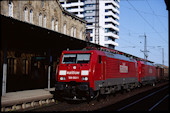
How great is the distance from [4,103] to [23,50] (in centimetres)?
902

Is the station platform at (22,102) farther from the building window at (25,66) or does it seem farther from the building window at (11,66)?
the building window at (25,66)

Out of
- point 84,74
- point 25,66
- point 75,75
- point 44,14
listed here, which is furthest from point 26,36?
point 44,14

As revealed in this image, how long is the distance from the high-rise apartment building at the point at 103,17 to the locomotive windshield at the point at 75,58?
75.3 meters

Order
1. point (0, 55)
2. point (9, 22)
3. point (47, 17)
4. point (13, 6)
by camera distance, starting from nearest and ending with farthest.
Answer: point (9, 22) → point (0, 55) → point (13, 6) → point (47, 17)

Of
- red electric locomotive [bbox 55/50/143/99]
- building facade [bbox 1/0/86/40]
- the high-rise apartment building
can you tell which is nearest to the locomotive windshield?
red electric locomotive [bbox 55/50/143/99]

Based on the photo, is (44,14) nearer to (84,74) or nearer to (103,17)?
(84,74)

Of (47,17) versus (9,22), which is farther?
(47,17)

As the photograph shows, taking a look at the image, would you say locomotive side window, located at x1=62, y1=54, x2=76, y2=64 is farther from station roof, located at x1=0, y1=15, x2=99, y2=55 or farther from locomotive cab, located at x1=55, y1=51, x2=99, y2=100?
station roof, located at x1=0, y1=15, x2=99, y2=55

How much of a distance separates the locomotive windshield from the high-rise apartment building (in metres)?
75.3

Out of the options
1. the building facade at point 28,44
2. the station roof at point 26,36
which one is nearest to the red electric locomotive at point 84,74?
the station roof at point 26,36

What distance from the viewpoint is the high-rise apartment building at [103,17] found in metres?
92.2

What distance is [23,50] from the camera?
2023 centimetres

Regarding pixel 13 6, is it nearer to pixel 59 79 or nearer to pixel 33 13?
pixel 33 13

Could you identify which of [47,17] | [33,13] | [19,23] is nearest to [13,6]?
[33,13]
